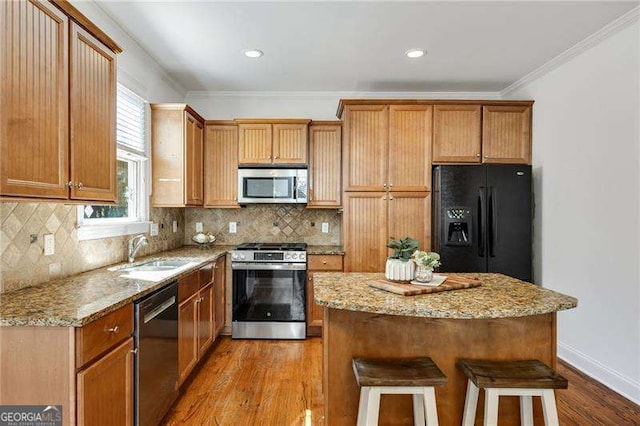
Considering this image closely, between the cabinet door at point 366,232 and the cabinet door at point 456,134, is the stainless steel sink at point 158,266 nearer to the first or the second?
the cabinet door at point 366,232

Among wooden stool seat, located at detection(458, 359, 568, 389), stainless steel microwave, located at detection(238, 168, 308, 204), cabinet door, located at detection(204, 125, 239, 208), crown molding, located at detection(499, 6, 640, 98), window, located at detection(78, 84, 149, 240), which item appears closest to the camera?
wooden stool seat, located at detection(458, 359, 568, 389)

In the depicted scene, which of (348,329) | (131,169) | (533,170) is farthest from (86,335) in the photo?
(533,170)

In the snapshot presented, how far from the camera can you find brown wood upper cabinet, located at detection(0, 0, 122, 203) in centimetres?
138

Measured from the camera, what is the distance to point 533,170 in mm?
3596

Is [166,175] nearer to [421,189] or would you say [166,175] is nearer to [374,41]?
[374,41]

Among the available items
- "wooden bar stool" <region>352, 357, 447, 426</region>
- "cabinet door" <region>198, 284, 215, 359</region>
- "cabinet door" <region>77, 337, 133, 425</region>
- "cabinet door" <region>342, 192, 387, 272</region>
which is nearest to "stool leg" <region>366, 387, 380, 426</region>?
"wooden bar stool" <region>352, 357, 447, 426</region>

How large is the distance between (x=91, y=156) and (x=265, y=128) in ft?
7.14

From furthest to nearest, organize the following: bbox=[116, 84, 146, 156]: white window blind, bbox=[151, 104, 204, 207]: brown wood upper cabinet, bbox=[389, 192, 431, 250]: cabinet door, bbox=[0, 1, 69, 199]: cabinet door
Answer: bbox=[389, 192, 431, 250]: cabinet door < bbox=[151, 104, 204, 207]: brown wood upper cabinet < bbox=[116, 84, 146, 156]: white window blind < bbox=[0, 1, 69, 199]: cabinet door

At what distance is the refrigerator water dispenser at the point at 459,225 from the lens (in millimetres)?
3424

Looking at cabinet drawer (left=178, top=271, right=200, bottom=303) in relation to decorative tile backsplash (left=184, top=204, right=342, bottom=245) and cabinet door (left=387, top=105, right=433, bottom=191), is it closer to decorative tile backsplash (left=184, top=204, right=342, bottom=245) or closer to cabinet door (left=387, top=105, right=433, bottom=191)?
decorative tile backsplash (left=184, top=204, right=342, bottom=245)

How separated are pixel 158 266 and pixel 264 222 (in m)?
1.56

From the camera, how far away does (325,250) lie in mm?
3812

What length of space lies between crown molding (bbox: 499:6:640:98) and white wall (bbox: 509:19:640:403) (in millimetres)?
36

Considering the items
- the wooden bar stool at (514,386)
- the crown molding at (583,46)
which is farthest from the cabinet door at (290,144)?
the wooden bar stool at (514,386)
